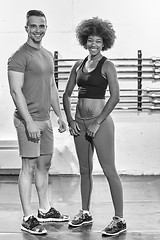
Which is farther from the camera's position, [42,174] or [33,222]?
[42,174]

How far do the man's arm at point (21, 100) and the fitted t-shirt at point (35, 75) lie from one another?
0.04 meters

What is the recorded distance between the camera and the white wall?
5.57 m

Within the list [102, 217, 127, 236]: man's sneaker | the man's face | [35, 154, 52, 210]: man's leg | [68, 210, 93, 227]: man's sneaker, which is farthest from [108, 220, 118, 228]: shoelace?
the man's face

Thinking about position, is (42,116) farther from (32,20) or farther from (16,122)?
(32,20)

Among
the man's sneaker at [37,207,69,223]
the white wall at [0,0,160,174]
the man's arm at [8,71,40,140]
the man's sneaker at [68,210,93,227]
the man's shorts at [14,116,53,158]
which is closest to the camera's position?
the man's arm at [8,71,40,140]

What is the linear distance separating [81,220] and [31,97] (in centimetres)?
103

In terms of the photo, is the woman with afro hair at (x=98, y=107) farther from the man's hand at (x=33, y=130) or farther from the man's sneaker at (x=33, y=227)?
the man's sneaker at (x=33, y=227)

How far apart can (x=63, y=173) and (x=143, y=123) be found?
1068 millimetres

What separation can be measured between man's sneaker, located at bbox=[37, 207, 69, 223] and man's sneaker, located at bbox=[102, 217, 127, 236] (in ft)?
1.49

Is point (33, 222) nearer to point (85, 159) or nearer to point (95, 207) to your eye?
point (85, 159)

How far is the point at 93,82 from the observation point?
3699mm

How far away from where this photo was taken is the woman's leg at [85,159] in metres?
3.80

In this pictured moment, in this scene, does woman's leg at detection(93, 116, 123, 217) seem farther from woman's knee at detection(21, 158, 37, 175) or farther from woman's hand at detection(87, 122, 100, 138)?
woman's knee at detection(21, 158, 37, 175)

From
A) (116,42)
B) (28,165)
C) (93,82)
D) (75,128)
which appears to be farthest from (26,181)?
(116,42)
